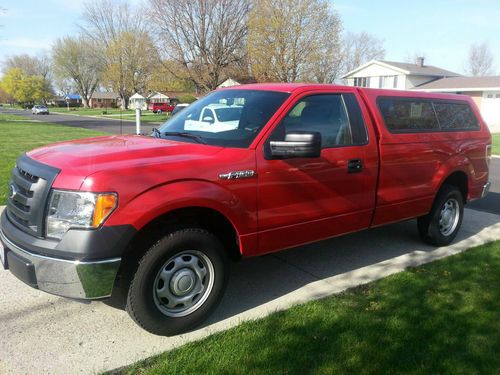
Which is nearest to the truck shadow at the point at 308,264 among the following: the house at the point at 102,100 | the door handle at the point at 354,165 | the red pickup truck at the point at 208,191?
the red pickup truck at the point at 208,191

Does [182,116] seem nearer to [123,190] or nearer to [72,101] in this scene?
[123,190]

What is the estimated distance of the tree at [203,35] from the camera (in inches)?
1490

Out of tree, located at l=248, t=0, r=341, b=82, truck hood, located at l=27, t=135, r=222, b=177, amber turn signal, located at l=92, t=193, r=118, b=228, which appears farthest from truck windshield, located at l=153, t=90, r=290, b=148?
tree, located at l=248, t=0, r=341, b=82

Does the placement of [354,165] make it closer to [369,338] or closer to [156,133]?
[369,338]

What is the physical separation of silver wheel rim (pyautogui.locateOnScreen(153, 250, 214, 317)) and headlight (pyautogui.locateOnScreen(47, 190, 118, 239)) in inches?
24.4

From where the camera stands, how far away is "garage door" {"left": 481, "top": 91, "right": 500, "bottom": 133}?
37.1m

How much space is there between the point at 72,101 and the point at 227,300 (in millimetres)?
121840

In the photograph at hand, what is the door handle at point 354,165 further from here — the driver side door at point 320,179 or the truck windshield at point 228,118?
the truck windshield at point 228,118

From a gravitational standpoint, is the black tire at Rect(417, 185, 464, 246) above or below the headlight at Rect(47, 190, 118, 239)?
below

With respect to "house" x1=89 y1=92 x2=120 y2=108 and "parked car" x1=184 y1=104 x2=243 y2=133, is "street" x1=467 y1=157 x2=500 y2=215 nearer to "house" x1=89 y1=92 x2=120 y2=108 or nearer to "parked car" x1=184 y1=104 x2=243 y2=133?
"parked car" x1=184 y1=104 x2=243 y2=133

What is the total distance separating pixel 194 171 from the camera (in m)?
3.23

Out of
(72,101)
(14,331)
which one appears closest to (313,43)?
(14,331)

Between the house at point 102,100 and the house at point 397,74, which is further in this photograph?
the house at point 102,100

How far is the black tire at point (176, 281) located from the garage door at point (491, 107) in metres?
39.4
